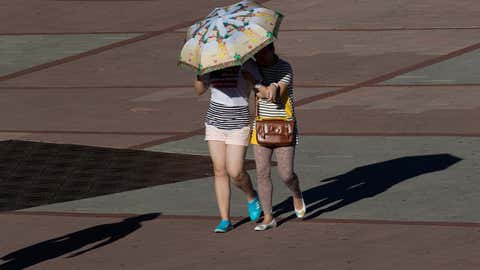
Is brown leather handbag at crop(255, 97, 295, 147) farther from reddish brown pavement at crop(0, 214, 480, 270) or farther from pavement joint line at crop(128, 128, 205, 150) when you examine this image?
pavement joint line at crop(128, 128, 205, 150)

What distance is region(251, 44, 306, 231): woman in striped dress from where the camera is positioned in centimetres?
1157

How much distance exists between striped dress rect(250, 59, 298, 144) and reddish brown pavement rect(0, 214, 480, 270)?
A: 94 centimetres

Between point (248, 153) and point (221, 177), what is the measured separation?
3.54 metres

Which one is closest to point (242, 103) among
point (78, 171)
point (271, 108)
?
point (271, 108)

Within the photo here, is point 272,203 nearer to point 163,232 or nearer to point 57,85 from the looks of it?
point 163,232

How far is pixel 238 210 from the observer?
41.4 feet

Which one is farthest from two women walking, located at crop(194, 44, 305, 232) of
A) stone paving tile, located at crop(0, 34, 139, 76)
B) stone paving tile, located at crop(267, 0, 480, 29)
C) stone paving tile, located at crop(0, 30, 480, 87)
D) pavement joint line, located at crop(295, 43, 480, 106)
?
stone paving tile, located at crop(267, 0, 480, 29)

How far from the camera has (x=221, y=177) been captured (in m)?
Result: 11.8

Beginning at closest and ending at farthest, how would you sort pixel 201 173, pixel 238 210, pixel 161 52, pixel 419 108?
pixel 238 210 → pixel 201 173 → pixel 419 108 → pixel 161 52

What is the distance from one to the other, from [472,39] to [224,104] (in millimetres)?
10876

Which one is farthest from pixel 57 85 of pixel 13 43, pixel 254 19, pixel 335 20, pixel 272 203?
pixel 254 19

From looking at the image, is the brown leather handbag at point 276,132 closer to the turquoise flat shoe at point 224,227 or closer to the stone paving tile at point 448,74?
the turquoise flat shoe at point 224,227

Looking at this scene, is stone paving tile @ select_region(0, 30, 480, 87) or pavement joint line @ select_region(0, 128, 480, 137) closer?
pavement joint line @ select_region(0, 128, 480, 137)

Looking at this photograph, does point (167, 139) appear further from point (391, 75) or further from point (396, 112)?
point (391, 75)
